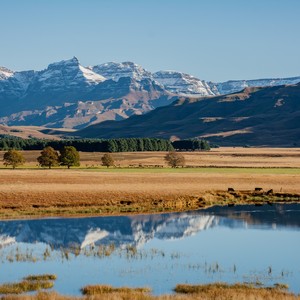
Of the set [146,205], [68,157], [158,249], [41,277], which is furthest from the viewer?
[68,157]

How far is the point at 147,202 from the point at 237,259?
3155cm

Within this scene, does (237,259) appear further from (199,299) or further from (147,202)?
(147,202)

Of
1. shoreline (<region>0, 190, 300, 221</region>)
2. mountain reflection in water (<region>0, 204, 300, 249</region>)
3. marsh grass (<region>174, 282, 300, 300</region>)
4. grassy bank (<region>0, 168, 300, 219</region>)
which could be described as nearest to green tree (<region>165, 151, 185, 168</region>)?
grassy bank (<region>0, 168, 300, 219</region>)

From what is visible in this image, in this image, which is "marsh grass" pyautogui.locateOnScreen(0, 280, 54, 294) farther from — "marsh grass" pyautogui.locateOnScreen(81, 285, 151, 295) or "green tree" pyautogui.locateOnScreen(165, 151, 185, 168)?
"green tree" pyautogui.locateOnScreen(165, 151, 185, 168)

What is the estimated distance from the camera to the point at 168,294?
36094 millimetres

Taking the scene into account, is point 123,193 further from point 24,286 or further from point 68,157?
point 68,157

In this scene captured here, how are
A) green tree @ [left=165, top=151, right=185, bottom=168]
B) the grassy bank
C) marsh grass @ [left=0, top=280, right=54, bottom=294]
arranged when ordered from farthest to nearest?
green tree @ [left=165, top=151, right=185, bottom=168], the grassy bank, marsh grass @ [left=0, top=280, right=54, bottom=294]

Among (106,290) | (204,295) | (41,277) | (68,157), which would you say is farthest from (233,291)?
(68,157)

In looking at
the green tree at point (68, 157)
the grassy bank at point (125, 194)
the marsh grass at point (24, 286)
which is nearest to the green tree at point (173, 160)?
the green tree at point (68, 157)

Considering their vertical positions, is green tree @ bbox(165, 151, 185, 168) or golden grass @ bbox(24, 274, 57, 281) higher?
green tree @ bbox(165, 151, 185, 168)

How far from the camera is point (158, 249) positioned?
52406 millimetres

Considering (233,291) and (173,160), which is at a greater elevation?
(173,160)

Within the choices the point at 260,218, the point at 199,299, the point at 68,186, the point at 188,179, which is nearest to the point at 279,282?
the point at 199,299

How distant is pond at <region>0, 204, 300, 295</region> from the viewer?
136 ft
